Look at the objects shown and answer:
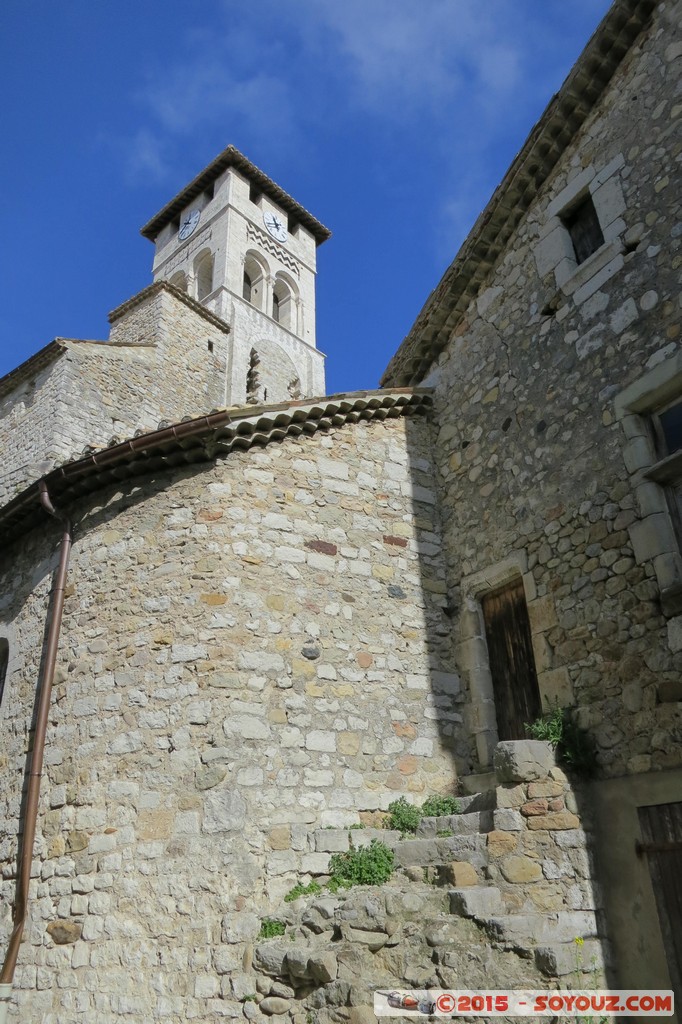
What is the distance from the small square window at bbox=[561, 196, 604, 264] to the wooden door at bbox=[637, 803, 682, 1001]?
498 centimetres

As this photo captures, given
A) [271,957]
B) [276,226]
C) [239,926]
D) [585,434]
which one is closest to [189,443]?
[585,434]

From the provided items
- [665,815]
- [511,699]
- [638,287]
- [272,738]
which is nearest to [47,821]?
[272,738]

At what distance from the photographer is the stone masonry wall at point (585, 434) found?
5680mm

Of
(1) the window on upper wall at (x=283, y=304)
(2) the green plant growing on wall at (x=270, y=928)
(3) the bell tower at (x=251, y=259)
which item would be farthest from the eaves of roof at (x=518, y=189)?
(1) the window on upper wall at (x=283, y=304)

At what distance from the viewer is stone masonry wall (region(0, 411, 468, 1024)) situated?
5.83m

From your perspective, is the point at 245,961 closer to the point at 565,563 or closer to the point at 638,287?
the point at 565,563

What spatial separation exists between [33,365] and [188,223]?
61.4 feet

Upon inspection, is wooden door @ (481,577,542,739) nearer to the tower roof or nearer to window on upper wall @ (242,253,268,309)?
window on upper wall @ (242,253,268,309)

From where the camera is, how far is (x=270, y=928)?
5.65 m

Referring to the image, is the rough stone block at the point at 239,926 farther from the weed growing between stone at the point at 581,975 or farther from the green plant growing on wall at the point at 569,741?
the green plant growing on wall at the point at 569,741

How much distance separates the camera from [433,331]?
30.0ft

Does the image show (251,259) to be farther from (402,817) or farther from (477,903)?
(477,903)

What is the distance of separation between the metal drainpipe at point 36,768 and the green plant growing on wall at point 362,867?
265 cm

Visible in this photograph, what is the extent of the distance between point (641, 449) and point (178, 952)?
535 cm
